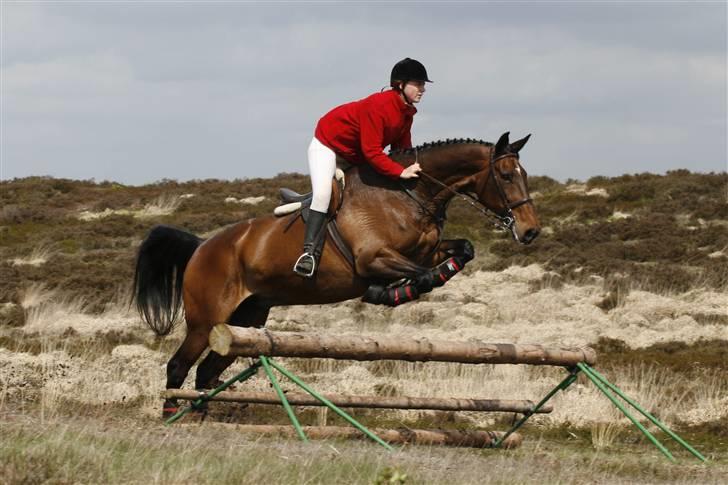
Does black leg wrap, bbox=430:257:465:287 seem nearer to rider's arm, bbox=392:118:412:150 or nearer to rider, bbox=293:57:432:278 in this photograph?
rider, bbox=293:57:432:278

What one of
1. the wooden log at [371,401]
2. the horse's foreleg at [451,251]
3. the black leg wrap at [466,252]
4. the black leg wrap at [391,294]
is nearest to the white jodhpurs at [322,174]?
the black leg wrap at [391,294]

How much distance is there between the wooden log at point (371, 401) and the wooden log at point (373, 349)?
0.67 m

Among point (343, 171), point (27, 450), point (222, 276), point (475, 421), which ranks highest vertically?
point (343, 171)

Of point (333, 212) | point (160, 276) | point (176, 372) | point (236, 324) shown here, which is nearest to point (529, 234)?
point (333, 212)

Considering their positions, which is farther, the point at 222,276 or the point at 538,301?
the point at 538,301

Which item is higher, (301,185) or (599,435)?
(301,185)

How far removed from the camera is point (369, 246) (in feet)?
32.3

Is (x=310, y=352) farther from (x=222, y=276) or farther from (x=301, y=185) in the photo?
(x=301, y=185)

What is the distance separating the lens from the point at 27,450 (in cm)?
668

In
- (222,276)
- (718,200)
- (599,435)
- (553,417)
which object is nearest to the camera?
(222,276)

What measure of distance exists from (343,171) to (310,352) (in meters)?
2.25

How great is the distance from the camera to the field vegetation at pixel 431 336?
24.3 ft

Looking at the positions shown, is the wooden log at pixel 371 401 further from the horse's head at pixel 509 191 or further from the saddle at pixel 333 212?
the horse's head at pixel 509 191

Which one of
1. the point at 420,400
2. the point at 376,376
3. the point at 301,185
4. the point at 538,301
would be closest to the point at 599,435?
the point at 420,400
